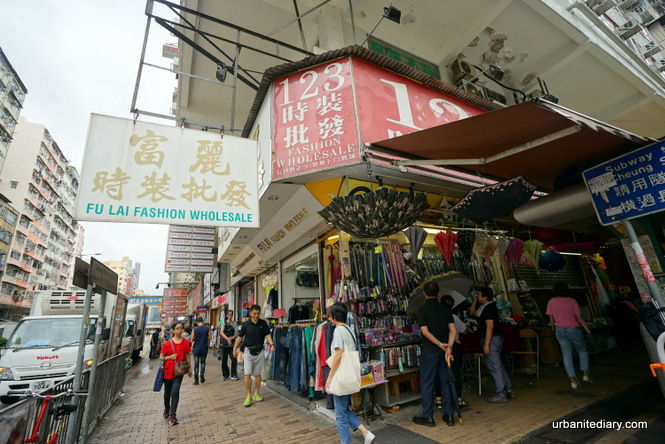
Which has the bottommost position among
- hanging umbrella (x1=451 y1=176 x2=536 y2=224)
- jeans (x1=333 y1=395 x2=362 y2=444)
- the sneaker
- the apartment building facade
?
the sneaker

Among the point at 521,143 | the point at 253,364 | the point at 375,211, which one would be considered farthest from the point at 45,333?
the point at 521,143

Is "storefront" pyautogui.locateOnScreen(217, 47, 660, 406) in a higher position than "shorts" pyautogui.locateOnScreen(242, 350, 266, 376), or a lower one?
higher

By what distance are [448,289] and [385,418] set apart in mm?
2711

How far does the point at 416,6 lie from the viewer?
750 centimetres

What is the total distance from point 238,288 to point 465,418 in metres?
13.9

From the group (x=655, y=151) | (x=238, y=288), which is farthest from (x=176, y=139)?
(x=238, y=288)

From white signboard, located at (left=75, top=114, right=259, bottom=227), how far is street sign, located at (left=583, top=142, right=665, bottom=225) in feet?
14.3

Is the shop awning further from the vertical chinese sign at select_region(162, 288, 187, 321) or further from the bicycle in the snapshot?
the vertical chinese sign at select_region(162, 288, 187, 321)

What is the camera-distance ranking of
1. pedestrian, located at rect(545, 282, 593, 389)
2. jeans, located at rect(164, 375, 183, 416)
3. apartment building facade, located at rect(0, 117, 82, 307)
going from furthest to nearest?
apartment building facade, located at rect(0, 117, 82, 307) < pedestrian, located at rect(545, 282, 593, 389) < jeans, located at rect(164, 375, 183, 416)

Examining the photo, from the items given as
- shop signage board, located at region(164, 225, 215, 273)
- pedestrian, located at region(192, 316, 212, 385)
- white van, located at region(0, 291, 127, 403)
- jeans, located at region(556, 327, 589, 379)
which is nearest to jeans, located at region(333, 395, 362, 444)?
jeans, located at region(556, 327, 589, 379)

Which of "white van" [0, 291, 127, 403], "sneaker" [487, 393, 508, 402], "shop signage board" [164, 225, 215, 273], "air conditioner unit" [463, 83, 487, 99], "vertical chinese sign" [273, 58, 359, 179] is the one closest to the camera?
"vertical chinese sign" [273, 58, 359, 179]

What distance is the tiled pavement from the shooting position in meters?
4.07

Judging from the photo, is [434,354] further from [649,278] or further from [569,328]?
[569,328]

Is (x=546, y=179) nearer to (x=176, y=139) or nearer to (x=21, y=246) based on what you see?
(x=176, y=139)
